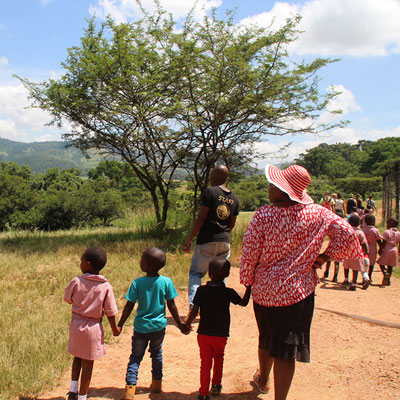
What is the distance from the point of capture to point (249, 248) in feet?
9.60

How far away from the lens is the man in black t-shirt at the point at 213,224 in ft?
15.7

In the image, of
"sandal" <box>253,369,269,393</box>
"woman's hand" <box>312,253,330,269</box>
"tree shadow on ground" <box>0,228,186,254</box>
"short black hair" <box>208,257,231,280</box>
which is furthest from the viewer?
"tree shadow on ground" <box>0,228,186,254</box>

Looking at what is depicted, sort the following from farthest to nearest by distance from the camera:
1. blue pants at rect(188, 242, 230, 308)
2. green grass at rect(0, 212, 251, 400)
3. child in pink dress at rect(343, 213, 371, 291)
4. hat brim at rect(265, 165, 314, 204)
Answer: child in pink dress at rect(343, 213, 371, 291) < blue pants at rect(188, 242, 230, 308) < green grass at rect(0, 212, 251, 400) < hat brim at rect(265, 165, 314, 204)

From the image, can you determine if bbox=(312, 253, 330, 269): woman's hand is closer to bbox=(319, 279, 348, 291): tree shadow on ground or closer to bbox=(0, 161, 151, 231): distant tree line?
bbox=(319, 279, 348, 291): tree shadow on ground

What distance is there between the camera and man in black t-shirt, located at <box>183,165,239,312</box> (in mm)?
4789

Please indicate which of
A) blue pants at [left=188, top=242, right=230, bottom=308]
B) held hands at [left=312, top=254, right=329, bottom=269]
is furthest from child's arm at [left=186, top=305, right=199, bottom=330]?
blue pants at [left=188, top=242, right=230, bottom=308]

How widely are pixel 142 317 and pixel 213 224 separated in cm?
183

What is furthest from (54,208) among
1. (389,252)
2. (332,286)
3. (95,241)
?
(389,252)

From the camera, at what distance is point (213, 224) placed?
4.86 m

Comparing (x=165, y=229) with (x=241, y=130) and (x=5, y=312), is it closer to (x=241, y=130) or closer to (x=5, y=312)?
(x=241, y=130)

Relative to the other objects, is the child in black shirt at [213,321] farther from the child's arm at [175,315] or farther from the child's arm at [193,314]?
the child's arm at [175,315]

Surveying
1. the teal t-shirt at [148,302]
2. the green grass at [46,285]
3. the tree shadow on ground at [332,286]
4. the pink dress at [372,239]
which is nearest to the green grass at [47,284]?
the green grass at [46,285]

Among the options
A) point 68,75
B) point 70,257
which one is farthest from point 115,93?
point 70,257

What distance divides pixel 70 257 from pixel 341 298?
5.68m
